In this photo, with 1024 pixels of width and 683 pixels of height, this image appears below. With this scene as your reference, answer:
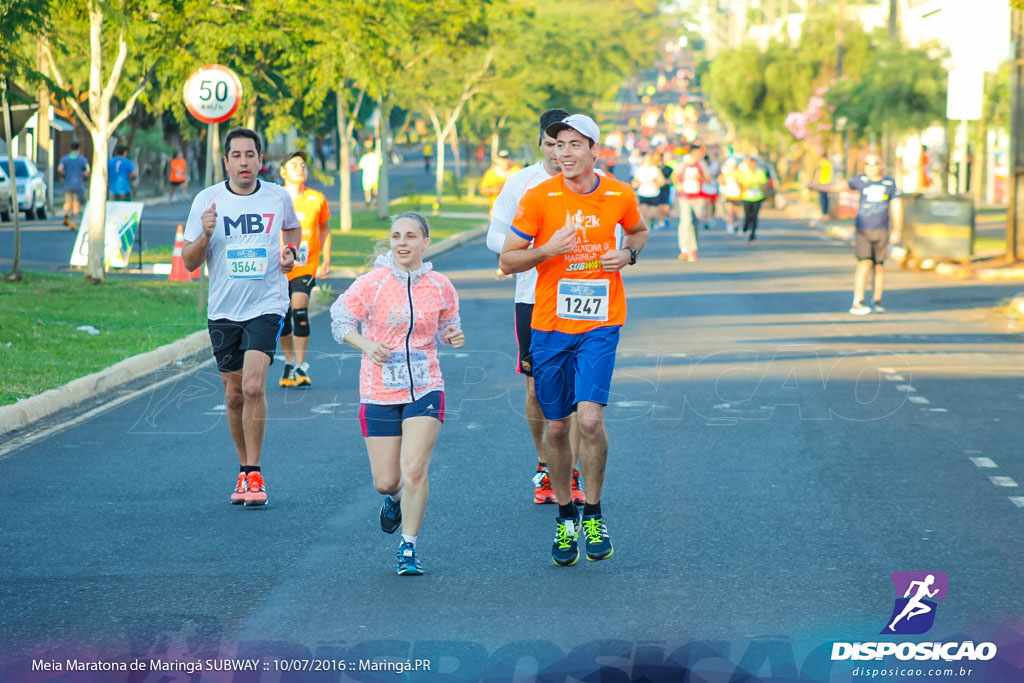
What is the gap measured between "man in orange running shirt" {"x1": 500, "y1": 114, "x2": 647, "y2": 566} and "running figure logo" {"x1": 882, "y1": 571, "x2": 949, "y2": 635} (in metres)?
1.30

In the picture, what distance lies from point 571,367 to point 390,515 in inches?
43.0

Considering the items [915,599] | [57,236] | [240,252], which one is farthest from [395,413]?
[57,236]

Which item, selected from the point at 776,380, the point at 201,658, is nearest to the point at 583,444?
the point at 201,658

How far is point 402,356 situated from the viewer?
6.82 metres

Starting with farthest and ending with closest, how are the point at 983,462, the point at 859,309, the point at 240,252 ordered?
the point at 859,309, the point at 983,462, the point at 240,252

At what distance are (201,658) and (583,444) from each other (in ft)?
7.36

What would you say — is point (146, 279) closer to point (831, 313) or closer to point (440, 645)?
point (831, 313)

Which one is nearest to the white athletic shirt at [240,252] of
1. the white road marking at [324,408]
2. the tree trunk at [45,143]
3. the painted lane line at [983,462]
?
the white road marking at [324,408]

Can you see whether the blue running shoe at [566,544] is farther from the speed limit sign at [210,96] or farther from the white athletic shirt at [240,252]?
the speed limit sign at [210,96]

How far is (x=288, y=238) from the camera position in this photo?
8.68m

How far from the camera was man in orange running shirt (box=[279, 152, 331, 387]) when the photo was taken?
12.0m

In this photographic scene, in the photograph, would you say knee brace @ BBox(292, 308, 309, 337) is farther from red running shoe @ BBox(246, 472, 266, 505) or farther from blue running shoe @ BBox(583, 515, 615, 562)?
blue running shoe @ BBox(583, 515, 615, 562)

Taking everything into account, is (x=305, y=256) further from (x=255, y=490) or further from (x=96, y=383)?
(x=255, y=490)

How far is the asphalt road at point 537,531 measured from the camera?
566 cm
